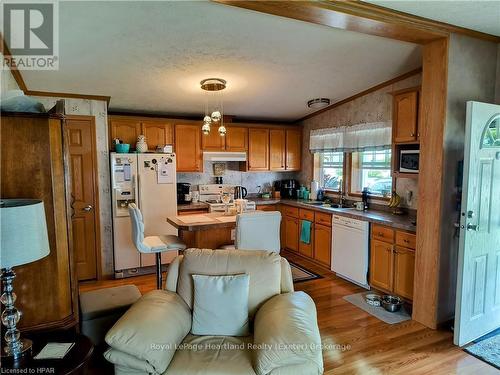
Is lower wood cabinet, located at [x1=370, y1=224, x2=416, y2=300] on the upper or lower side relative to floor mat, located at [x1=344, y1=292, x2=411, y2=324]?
upper

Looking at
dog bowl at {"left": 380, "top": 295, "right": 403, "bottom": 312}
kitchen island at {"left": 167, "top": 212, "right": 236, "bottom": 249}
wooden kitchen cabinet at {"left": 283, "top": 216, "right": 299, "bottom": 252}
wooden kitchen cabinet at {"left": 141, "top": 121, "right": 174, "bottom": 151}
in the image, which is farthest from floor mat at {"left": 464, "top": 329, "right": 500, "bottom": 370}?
wooden kitchen cabinet at {"left": 141, "top": 121, "right": 174, "bottom": 151}

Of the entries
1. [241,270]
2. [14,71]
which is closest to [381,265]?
[241,270]

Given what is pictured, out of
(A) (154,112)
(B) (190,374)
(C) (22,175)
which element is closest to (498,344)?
(B) (190,374)

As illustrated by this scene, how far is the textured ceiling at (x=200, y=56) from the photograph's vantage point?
2.36 m

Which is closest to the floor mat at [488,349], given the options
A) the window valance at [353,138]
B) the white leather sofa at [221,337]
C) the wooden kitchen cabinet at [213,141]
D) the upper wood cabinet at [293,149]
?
the white leather sofa at [221,337]

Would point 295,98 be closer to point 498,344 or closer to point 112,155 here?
point 112,155

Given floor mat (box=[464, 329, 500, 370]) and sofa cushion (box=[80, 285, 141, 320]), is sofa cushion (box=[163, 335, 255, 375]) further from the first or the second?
floor mat (box=[464, 329, 500, 370])

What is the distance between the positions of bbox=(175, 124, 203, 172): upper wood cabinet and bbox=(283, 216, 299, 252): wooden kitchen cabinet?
64.6 inches

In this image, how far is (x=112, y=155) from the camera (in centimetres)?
407

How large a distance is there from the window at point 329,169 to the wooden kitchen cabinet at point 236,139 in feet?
4.15

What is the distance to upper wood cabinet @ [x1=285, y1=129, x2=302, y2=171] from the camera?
5.67 meters

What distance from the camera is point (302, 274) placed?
14.1 feet

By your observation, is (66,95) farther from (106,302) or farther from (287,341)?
(287,341)

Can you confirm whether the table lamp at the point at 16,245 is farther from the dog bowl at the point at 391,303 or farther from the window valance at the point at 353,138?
the window valance at the point at 353,138
